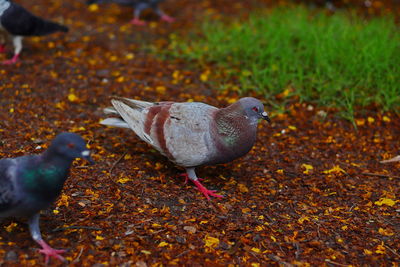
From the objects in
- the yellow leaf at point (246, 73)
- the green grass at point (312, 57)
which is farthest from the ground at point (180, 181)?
the yellow leaf at point (246, 73)

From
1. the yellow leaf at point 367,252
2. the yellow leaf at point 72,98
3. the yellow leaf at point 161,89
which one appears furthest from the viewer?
the yellow leaf at point 161,89

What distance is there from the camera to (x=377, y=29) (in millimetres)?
6172

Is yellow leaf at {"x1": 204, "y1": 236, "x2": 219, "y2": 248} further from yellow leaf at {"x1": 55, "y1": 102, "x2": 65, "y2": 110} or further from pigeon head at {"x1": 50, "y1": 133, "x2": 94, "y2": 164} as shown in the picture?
yellow leaf at {"x1": 55, "y1": 102, "x2": 65, "y2": 110}

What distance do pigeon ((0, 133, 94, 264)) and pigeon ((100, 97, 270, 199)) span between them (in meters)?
1.12

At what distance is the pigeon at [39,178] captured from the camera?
2.63 meters

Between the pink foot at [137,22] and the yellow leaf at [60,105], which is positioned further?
the pink foot at [137,22]

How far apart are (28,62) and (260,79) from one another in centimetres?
275

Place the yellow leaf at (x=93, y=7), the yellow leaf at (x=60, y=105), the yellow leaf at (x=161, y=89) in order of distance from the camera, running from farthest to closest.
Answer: the yellow leaf at (x=93, y=7) → the yellow leaf at (x=161, y=89) → the yellow leaf at (x=60, y=105)

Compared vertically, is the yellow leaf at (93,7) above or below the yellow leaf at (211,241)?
above

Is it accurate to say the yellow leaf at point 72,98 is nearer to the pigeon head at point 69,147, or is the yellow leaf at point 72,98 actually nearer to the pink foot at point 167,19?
the pigeon head at point 69,147

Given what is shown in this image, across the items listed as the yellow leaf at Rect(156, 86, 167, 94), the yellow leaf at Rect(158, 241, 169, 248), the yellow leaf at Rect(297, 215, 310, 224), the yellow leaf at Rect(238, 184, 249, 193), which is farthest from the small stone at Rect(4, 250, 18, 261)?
the yellow leaf at Rect(156, 86, 167, 94)

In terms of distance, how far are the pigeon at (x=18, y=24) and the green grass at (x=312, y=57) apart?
5.55 feet

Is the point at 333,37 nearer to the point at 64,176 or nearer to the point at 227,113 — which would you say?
the point at 227,113

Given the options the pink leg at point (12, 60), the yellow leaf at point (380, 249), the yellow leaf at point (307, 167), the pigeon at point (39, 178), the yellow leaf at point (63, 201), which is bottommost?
the yellow leaf at point (307, 167)
